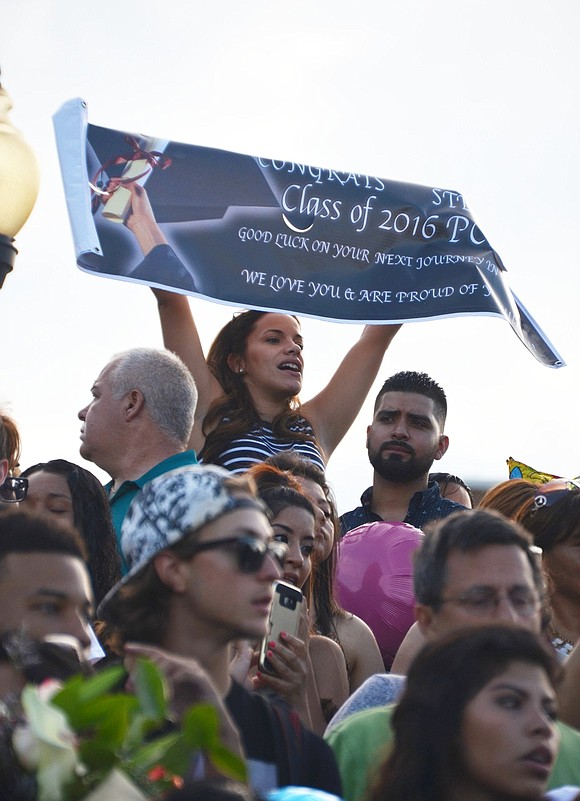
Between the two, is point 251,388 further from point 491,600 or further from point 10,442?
point 491,600

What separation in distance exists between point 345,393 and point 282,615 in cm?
230

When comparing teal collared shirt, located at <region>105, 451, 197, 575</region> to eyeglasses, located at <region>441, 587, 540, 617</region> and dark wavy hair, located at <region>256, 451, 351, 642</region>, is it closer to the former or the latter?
dark wavy hair, located at <region>256, 451, 351, 642</region>

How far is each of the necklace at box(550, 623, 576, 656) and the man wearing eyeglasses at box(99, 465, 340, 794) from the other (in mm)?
1556

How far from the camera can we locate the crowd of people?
3.14 m

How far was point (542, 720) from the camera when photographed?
316cm

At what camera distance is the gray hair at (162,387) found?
5309mm

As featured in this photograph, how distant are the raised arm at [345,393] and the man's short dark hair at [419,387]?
9cm

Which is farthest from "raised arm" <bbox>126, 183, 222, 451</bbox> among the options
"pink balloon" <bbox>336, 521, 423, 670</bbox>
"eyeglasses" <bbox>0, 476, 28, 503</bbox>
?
"eyeglasses" <bbox>0, 476, 28, 503</bbox>

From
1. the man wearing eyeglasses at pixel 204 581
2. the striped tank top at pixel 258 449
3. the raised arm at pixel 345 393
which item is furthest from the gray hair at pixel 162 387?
the man wearing eyeglasses at pixel 204 581

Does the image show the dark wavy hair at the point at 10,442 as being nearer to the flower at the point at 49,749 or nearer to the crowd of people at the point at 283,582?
the crowd of people at the point at 283,582

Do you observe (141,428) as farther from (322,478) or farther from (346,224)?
(346,224)

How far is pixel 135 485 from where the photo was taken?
16.9 ft

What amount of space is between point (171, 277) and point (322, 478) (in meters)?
1.32

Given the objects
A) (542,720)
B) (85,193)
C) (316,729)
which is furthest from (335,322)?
(542,720)
